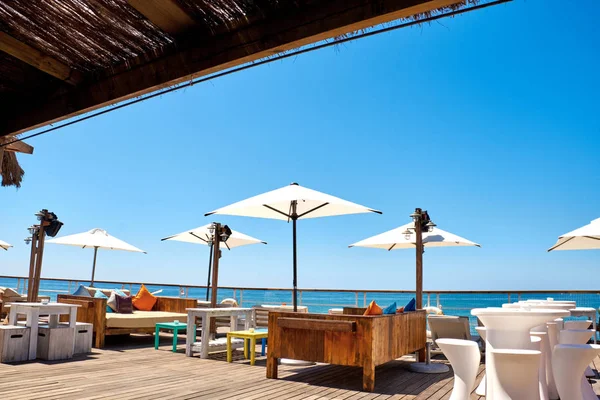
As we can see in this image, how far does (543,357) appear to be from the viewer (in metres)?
3.85

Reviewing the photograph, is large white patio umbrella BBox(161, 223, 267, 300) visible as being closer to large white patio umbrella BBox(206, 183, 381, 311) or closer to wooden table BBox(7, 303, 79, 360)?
large white patio umbrella BBox(206, 183, 381, 311)

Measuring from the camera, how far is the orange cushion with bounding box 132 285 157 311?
8.48 metres

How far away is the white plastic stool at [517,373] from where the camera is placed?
3016 mm

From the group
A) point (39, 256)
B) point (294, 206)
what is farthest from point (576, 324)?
Answer: point (39, 256)

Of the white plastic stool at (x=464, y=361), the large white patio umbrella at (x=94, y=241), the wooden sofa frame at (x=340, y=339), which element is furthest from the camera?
the large white patio umbrella at (x=94, y=241)

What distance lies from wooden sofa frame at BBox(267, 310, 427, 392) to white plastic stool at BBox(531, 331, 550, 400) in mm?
1443

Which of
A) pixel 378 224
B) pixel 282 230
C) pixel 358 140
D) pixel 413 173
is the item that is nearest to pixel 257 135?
pixel 358 140

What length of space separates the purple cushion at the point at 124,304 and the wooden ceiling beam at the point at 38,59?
6087 millimetres

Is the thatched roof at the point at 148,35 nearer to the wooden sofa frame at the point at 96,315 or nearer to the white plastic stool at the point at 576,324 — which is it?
the white plastic stool at the point at 576,324

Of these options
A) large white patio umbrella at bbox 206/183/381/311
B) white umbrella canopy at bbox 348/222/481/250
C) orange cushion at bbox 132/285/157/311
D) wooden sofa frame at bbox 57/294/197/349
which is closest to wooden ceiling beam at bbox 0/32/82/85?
large white patio umbrella at bbox 206/183/381/311

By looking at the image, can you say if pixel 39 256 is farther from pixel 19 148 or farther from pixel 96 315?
pixel 19 148

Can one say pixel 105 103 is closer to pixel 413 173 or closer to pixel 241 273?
pixel 413 173

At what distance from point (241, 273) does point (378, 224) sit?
20.2 metres

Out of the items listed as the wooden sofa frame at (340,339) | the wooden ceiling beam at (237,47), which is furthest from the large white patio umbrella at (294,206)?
the wooden ceiling beam at (237,47)
